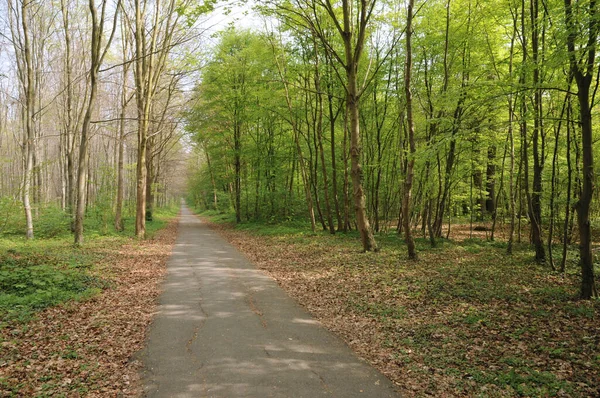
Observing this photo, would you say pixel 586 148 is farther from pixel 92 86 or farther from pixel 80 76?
pixel 80 76

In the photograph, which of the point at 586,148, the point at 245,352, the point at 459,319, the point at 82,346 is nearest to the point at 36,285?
the point at 82,346

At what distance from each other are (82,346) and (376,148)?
1589cm

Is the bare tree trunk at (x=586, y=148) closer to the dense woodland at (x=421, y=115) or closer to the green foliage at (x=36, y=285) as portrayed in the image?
the dense woodland at (x=421, y=115)

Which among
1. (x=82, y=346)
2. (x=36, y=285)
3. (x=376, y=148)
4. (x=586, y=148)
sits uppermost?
(x=376, y=148)

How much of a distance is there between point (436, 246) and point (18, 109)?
31.8 m

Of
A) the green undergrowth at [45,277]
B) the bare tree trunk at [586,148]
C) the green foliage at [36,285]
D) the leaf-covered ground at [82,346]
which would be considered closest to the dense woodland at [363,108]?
the bare tree trunk at [586,148]

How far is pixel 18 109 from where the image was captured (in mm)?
26984

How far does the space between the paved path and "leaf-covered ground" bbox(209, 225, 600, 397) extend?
0.41m

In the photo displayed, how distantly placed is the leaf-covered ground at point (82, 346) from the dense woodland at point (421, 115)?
7.30 m

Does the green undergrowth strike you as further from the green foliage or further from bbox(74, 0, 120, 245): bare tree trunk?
bbox(74, 0, 120, 245): bare tree trunk

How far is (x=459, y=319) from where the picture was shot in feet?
19.3

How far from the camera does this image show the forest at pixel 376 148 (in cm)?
640

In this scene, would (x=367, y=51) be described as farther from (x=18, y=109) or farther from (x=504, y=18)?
(x=18, y=109)

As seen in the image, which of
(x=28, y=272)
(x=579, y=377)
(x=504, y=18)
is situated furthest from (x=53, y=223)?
(x=504, y=18)
